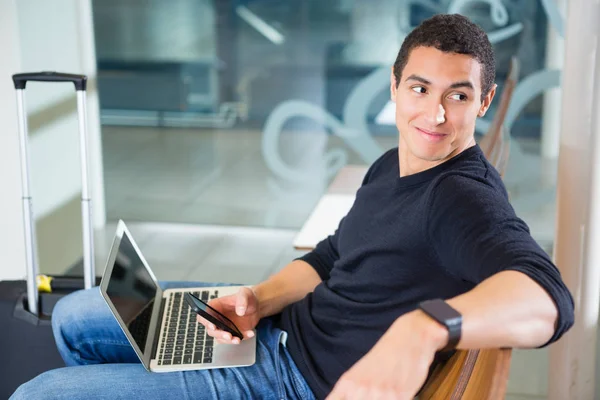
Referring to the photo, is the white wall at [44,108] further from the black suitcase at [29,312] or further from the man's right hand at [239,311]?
the man's right hand at [239,311]

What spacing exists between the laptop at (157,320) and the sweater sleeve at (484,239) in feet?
1.80

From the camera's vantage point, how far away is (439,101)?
52.7 inches

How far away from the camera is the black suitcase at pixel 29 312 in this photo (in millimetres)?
2150

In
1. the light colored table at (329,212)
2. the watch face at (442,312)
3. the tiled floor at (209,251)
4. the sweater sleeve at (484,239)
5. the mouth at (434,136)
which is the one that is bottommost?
the tiled floor at (209,251)

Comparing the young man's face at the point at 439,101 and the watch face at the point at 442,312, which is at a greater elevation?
the young man's face at the point at 439,101

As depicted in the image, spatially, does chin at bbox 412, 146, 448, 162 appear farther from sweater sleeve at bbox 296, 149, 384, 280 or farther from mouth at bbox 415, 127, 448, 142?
sweater sleeve at bbox 296, 149, 384, 280

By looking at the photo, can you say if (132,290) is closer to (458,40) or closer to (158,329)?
(158,329)

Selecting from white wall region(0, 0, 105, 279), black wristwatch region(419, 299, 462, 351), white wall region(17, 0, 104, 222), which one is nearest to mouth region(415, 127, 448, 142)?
black wristwatch region(419, 299, 462, 351)

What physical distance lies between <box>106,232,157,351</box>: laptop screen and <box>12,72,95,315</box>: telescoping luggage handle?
0.43 meters

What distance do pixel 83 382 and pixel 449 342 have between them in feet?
2.81

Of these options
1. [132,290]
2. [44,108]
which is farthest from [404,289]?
[44,108]

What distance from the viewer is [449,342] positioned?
907mm

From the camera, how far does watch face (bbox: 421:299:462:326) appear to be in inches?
35.5

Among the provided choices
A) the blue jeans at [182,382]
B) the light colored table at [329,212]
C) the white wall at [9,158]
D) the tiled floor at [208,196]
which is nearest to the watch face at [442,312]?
the blue jeans at [182,382]
